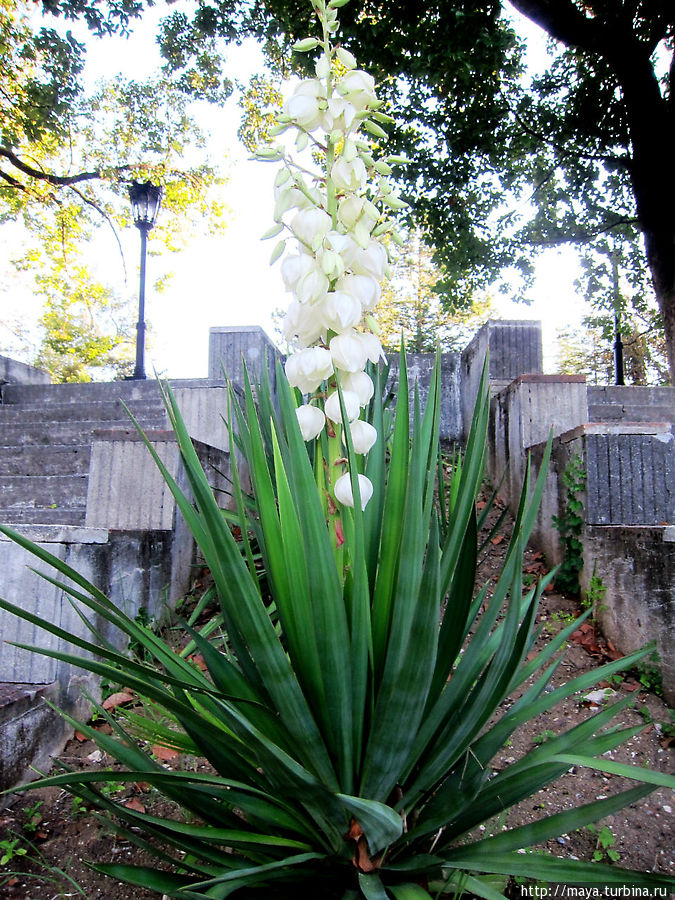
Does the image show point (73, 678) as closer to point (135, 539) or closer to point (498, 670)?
point (135, 539)

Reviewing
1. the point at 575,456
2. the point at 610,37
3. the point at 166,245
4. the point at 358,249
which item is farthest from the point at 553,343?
the point at 358,249

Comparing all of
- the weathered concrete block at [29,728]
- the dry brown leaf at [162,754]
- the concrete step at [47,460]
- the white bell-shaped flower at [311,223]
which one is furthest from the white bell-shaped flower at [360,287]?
the concrete step at [47,460]

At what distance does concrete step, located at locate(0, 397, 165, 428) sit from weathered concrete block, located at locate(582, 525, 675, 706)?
4.10 m

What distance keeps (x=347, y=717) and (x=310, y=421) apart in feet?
1.96

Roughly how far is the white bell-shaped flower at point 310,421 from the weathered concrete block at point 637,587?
200 cm

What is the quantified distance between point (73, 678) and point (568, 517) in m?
2.52

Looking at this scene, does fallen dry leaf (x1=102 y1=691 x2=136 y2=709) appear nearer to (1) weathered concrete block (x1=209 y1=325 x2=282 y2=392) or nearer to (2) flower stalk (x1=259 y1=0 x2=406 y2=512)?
(2) flower stalk (x1=259 y1=0 x2=406 y2=512)

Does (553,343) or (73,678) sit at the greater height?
(553,343)

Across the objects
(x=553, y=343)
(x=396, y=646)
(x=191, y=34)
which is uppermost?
(x=553, y=343)

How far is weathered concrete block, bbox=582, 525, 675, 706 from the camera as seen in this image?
260cm

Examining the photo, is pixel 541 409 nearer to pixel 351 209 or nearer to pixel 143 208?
pixel 351 209

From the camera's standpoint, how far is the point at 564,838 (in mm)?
1896

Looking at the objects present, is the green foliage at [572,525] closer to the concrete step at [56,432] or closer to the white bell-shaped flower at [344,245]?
the white bell-shaped flower at [344,245]

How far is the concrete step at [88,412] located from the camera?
595 cm
